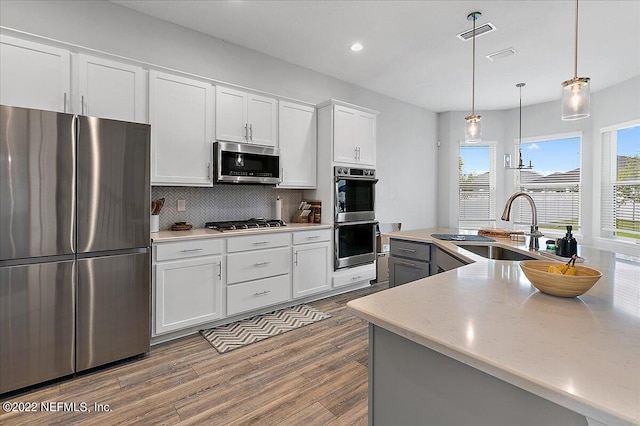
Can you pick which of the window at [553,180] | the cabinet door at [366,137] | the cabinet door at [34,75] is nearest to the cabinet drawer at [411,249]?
the cabinet door at [366,137]

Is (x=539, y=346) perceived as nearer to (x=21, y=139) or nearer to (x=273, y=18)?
(x=21, y=139)

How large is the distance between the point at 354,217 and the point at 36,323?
3.09m

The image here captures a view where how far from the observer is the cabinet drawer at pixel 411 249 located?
269 centimetres

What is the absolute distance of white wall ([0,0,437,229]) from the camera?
2.58m

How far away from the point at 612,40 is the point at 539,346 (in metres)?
4.12

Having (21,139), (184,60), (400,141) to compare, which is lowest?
(21,139)

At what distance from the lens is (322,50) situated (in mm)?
3615

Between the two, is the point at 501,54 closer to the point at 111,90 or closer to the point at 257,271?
the point at 257,271

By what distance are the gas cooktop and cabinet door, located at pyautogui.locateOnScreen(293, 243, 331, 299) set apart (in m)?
0.38

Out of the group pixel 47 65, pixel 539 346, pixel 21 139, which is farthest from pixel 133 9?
pixel 539 346

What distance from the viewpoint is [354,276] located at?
4117 millimetres

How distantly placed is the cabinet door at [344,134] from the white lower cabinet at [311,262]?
992mm

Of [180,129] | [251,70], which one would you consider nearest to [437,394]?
[180,129]

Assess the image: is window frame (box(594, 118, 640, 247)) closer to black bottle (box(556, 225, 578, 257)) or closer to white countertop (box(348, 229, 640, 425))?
black bottle (box(556, 225, 578, 257))
